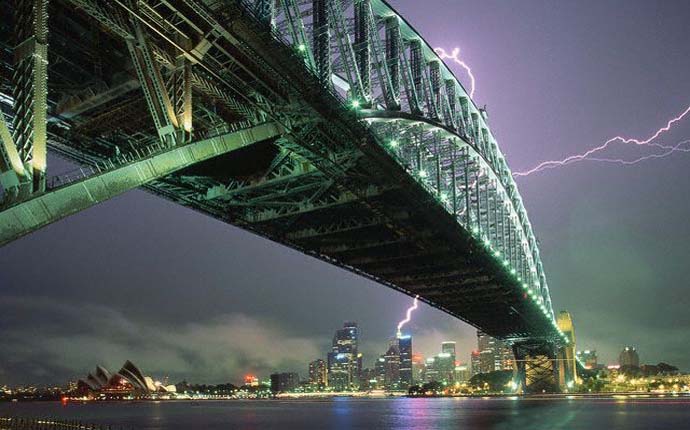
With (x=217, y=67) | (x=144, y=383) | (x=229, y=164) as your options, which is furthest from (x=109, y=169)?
(x=144, y=383)

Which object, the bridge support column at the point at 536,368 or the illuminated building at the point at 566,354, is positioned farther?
the illuminated building at the point at 566,354

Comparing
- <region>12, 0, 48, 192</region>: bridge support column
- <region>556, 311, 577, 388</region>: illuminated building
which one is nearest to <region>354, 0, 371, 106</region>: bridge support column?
<region>12, 0, 48, 192</region>: bridge support column

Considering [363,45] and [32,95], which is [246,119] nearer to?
[363,45]

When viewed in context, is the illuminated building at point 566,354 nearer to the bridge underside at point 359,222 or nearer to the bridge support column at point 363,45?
the bridge underside at point 359,222

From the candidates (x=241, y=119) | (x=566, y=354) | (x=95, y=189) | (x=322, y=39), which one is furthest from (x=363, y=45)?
(x=566, y=354)

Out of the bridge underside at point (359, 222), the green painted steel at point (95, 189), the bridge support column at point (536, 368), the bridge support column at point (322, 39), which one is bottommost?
the bridge support column at point (536, 368)

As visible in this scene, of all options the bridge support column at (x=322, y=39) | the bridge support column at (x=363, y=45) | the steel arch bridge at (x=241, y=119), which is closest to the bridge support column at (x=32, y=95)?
the steel arch bridge at (x=241, y=119)

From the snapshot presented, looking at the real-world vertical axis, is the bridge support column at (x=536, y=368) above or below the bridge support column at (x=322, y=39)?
below

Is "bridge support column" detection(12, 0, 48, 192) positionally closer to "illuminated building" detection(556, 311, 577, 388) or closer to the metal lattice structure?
the metal lattice structure
